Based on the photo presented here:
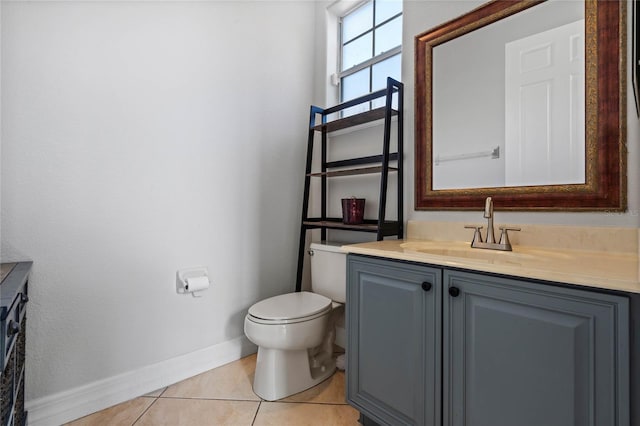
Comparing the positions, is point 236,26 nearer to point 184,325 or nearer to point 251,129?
point 251,129

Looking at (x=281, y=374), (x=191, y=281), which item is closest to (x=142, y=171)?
(x=191, y=281)

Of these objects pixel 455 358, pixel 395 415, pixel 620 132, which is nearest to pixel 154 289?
pixel 395 415

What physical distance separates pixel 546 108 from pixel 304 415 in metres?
1.71

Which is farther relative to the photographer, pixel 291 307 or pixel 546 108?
pixel 291 307

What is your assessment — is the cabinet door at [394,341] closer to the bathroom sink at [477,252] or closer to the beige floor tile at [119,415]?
the bathroom sink at [477,252]

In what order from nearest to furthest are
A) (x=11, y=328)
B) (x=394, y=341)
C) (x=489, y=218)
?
(x=11, y=328), (x=394, y=341), (x=489, y=218)

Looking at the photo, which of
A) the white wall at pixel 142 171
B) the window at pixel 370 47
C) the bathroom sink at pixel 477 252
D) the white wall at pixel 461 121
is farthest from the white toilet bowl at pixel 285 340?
the window at pixel 370 47

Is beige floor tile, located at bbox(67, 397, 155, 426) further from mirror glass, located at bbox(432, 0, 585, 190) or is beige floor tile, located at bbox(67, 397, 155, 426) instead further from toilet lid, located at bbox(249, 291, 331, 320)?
mirror glass, located at bbox(432, 0, 585, 190)

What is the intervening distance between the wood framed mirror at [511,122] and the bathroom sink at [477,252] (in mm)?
195

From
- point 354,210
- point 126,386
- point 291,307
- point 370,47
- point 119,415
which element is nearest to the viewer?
point 119,415

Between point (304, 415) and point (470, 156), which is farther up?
point (470, 156)

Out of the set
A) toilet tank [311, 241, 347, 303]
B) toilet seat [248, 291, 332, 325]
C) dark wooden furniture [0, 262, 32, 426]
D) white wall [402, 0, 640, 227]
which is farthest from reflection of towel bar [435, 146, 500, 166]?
dark wooden furniture [0, 262, 32, 426]

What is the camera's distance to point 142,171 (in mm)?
1612

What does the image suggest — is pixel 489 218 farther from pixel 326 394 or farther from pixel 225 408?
pixel 225 408
